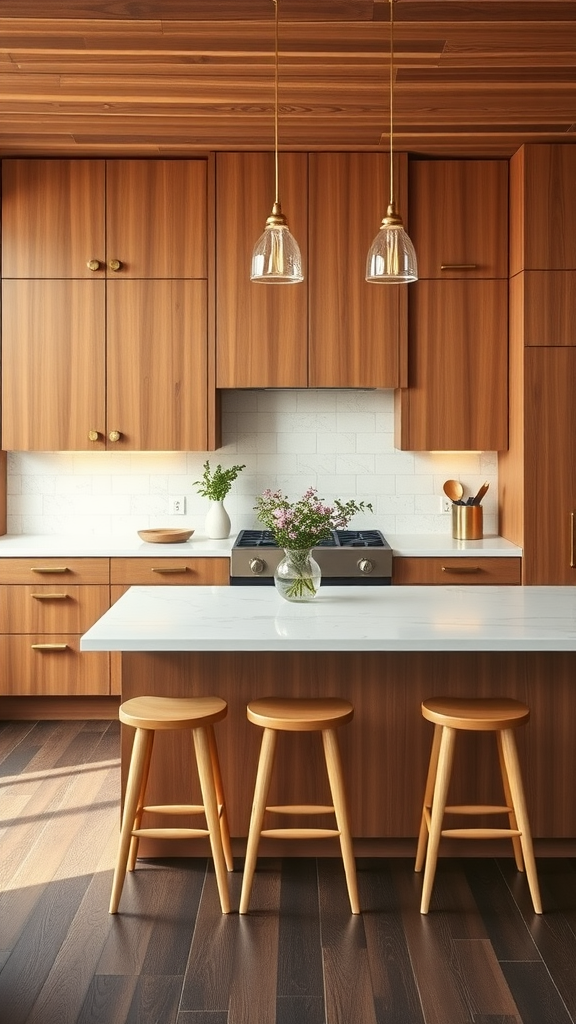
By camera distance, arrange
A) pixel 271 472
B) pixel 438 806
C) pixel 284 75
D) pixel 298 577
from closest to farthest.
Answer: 1. pixel 438 806
2. pixel 298 577
3. pixel 284 75
4. pixel 271 472

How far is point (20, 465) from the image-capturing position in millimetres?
5273

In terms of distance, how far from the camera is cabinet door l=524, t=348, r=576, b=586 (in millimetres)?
4539

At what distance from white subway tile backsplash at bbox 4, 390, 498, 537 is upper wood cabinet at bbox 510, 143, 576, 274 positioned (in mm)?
1156

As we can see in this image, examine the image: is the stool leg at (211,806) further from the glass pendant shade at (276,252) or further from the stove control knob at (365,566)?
the stove control knob at (365,566)

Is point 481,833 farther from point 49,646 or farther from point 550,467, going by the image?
point 49,646

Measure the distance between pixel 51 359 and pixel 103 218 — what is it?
762 mm

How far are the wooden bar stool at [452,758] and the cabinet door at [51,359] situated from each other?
266 centimetres

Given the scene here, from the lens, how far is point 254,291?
4.77m

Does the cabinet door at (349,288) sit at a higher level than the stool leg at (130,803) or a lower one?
higher

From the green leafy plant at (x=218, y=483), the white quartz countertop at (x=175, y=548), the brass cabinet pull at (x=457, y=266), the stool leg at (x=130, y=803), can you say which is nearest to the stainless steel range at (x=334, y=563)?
the white quartz countertop at (x=175, y=548)

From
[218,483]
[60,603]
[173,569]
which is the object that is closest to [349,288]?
[218,483]

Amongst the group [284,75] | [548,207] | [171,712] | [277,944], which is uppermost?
[284,75]

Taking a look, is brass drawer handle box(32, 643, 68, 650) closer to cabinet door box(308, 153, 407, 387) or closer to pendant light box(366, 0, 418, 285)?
cabinet door box(308, 153, 407, 387)

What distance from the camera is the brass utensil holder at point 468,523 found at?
495 cm
